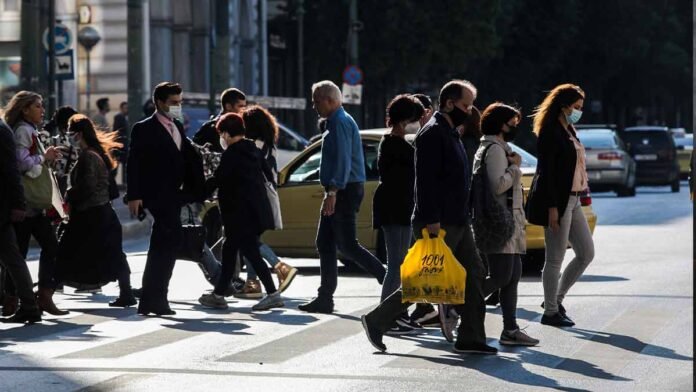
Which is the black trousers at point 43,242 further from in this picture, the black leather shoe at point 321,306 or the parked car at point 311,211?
the parked car at point 311,211

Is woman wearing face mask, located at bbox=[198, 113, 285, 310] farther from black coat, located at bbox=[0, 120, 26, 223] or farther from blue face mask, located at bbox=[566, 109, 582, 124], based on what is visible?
blue face mask, located at bbox=[566, 109, 582, 124]

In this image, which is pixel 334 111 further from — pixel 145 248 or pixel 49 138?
pixel 145 248

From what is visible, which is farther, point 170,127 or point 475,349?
point 170,127

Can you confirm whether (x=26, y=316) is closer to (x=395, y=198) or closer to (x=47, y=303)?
(x=47, y=303)

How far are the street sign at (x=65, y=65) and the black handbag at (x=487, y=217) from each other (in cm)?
1835

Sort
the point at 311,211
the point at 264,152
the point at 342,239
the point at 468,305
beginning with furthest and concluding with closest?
1. the point at 311,211
2. the point at 264,152
3. the point at 342,239
4. the point at 468,305

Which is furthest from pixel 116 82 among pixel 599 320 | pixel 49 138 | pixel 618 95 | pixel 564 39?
pixel 618 95

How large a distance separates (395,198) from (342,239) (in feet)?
3.84

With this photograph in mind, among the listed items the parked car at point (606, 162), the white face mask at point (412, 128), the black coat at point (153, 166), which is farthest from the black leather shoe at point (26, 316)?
the parked car at point (606, 162)

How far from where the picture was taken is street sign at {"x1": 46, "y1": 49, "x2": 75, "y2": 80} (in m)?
29.5

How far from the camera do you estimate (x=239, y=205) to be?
14.6 meters

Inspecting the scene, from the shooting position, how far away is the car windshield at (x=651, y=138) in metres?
43.5

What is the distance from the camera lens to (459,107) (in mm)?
11352

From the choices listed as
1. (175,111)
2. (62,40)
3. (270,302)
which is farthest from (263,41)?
(270,302)
